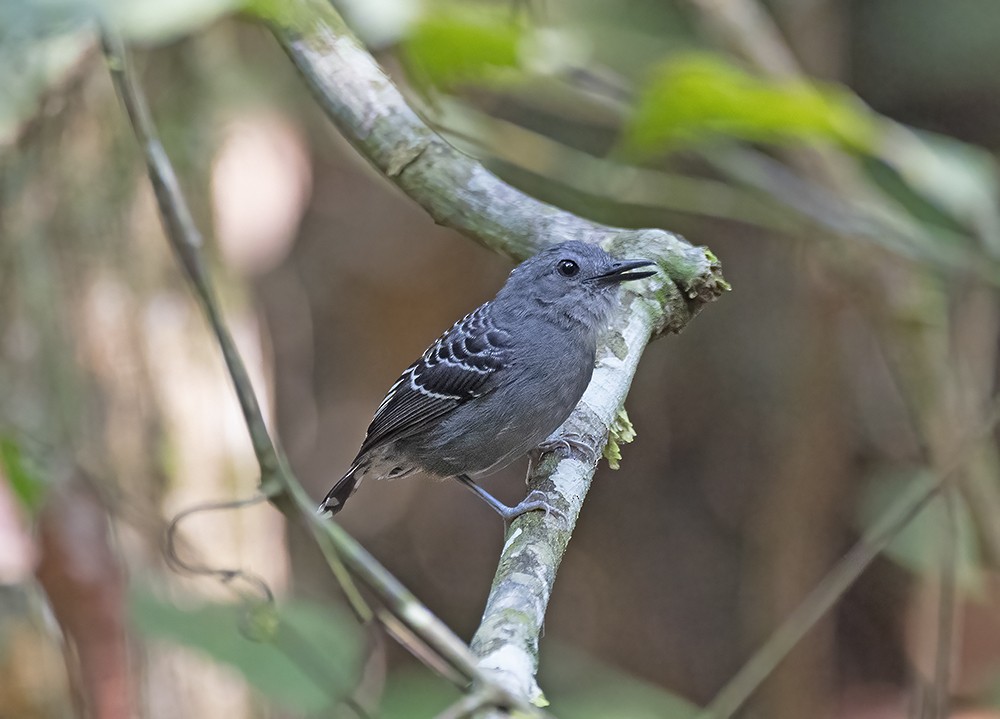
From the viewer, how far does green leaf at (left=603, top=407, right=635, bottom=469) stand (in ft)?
10.9

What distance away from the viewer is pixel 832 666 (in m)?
7.61

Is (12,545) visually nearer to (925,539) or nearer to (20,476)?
(20,476)

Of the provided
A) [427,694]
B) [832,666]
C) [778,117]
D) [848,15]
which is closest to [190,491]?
[427,694]

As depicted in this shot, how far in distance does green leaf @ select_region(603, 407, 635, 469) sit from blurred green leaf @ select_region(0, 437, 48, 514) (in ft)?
5.70

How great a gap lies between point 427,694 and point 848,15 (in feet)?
19.1

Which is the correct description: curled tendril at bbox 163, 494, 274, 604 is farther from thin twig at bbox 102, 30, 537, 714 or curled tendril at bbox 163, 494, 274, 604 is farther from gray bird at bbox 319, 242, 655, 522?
gray bird at bbox 319, 242, 655, 522

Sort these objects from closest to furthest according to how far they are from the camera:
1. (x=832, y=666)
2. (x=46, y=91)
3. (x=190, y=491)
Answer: (x=46, y=91) < (x=190, y=491) < (x=832, y=666)

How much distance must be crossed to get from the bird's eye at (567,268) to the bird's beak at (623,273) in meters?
0.10

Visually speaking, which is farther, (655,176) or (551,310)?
(655,176)

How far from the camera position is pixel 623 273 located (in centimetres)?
344

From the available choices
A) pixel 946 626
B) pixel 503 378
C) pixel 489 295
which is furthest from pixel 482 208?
pixel 489 295

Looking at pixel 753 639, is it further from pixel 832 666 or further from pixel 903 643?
pixel 903 643

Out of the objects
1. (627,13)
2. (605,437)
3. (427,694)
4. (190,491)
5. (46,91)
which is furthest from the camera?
(627,13)

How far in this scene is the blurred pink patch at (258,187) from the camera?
6527mm
